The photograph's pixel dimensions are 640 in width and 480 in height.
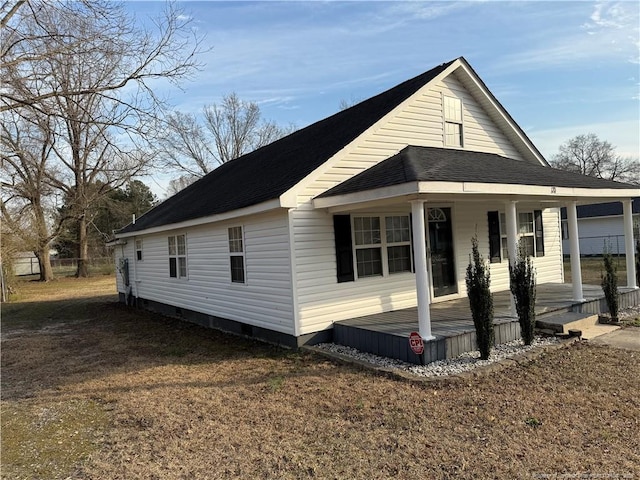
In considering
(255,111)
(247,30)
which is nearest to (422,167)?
(247,30)

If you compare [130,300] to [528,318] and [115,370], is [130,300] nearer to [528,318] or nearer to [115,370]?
[115,370]

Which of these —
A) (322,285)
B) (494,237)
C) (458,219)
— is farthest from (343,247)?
(494,237)

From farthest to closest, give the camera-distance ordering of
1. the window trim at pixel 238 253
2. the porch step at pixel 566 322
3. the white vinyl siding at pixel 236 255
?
the white vinyl siding at pixel 236 255 → the window trim at pixel 238 253 → the porch step at pixel 566 322

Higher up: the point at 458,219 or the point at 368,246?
the point at 458,219

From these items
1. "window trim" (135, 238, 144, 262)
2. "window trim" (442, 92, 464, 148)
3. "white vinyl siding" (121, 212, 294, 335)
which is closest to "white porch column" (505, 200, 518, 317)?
"window trim" (442, 92, 464, 148)

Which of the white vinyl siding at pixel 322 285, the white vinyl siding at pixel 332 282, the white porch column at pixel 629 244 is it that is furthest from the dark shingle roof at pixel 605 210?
the white vinyl siding at pixel 322 285

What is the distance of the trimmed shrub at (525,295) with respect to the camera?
6.78 metres

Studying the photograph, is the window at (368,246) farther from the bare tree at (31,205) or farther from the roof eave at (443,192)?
the bare tree at (31,205)

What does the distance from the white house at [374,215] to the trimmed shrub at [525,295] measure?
61 cm

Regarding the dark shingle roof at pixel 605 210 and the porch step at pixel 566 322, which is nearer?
the porch step at pixel 566 322

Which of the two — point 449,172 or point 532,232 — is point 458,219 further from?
point 449,172

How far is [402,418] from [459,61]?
773 centimetres

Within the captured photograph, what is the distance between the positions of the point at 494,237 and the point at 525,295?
4.21m

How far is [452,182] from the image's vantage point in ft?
20.5
